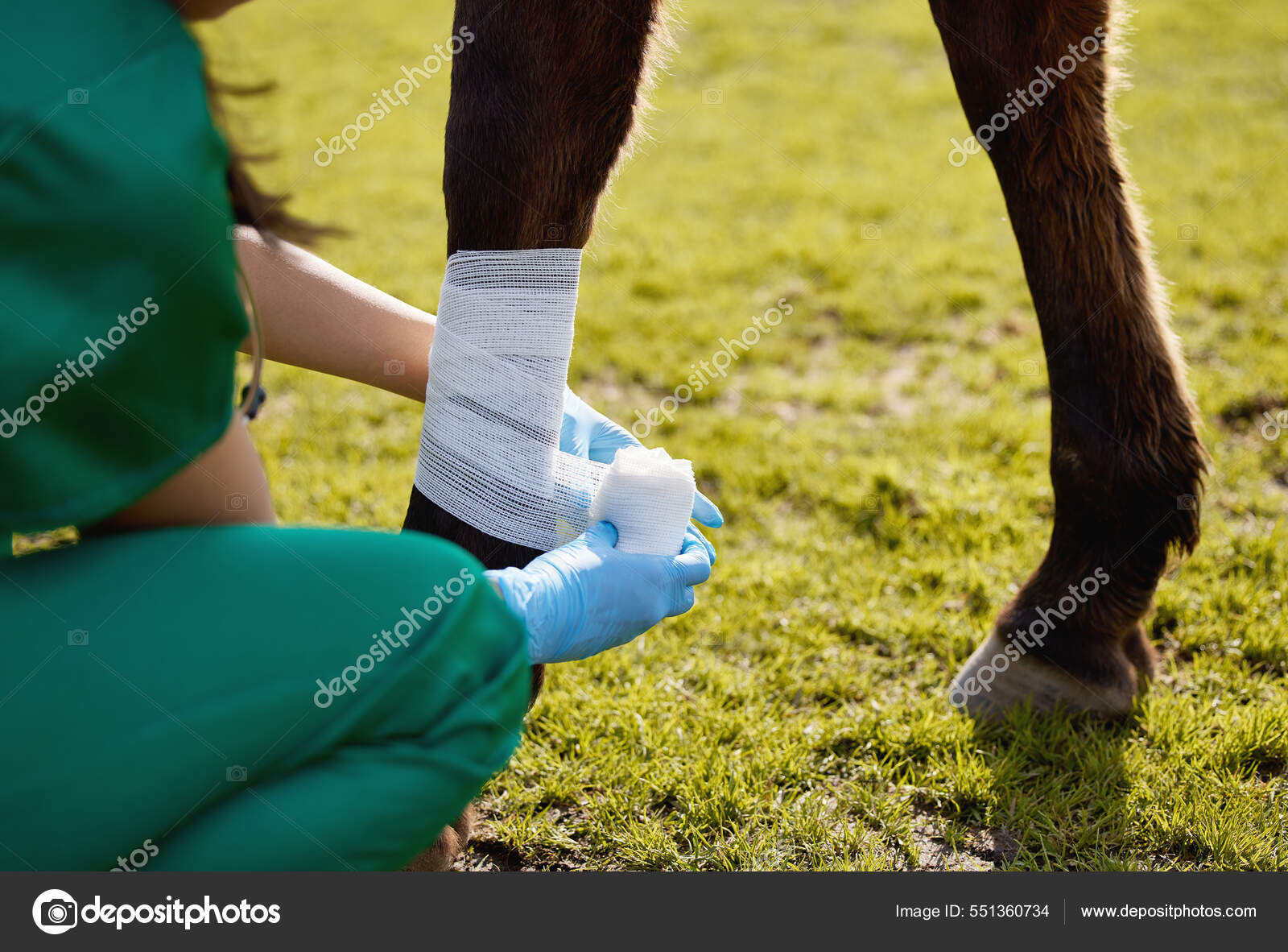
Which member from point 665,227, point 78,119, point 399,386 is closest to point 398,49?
point 665,227

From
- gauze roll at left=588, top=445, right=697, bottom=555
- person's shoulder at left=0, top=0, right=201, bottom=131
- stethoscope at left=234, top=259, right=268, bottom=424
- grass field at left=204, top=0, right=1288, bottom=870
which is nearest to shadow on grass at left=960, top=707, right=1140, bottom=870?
grass field at left=204, top=0, right=1288, bottom=870

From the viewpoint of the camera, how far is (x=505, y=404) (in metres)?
1.54

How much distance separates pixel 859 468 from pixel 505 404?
167 centimetres

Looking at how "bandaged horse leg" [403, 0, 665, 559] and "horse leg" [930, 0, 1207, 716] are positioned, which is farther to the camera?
"horse leg" [930, 0, 1207, 716]

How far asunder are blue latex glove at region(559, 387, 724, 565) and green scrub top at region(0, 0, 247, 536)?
691 millimetres

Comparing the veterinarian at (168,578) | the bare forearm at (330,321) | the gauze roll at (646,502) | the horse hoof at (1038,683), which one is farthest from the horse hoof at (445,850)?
the horse hoof at (1038,683)

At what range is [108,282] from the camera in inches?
41.4

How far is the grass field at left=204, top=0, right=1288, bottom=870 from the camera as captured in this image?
185 cm

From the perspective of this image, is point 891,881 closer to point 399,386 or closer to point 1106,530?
point 1106,530

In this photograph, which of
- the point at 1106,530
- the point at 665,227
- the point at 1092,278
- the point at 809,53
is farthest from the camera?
the point at 809,53

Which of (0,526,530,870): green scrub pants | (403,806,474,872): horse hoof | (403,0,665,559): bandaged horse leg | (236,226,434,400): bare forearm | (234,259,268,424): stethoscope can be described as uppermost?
(403,0,665,559): bandaged horse leg

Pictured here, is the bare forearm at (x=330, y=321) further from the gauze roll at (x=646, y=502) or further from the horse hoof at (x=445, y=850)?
the horse hoof at (x=445, y=850)

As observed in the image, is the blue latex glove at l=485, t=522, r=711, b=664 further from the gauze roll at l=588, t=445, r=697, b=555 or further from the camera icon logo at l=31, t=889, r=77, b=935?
the camera icon logo at l=31, t=889, r=77, b=935

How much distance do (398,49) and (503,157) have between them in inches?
270
